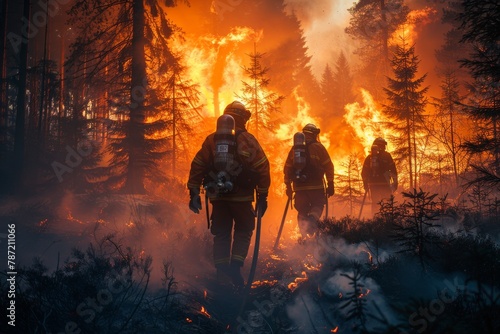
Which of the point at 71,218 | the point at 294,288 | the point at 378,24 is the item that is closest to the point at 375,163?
the point at 294,288

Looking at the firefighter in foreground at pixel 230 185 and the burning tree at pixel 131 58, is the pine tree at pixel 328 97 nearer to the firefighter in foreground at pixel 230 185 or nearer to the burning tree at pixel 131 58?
the burning tree at pixel 131 58

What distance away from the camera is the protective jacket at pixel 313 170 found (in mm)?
8203

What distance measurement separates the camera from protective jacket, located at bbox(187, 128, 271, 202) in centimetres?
544

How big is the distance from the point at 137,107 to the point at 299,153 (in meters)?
7.76

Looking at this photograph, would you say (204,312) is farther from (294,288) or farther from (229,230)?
(229,230)

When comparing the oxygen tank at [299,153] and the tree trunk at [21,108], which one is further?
the tree trunk at [21,108]

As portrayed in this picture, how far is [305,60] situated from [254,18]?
8.45 meters

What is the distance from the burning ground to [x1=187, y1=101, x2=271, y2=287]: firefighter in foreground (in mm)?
552

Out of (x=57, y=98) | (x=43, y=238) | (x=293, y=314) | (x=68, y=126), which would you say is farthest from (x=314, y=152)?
(x=68, y=126)

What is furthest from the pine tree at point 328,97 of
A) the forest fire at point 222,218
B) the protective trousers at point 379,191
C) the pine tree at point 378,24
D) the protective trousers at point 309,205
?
the protective trousers at point 309,205

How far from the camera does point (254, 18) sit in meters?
36.5

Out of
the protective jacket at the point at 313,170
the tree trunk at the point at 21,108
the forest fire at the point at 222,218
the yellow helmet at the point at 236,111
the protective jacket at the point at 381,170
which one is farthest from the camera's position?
the tree trunk at the point at 21,108

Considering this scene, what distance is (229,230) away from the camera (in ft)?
18.3

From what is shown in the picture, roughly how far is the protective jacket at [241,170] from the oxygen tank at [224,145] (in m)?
0.18
